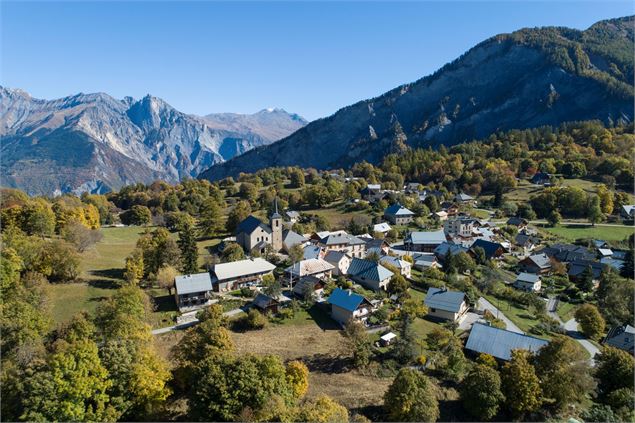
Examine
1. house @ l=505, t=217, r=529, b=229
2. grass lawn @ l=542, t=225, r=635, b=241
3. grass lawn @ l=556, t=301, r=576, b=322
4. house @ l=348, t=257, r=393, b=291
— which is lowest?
grass lawn @ l=556, t=301, r=576, b=322

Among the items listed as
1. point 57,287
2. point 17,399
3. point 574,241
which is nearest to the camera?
point 17,399

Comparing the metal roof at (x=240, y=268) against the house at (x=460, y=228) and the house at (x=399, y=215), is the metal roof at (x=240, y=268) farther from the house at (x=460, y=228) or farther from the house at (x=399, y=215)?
the house at (x=460, y=228)

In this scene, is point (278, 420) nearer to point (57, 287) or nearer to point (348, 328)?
point (348, 328)

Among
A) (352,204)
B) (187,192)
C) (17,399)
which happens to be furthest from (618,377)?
(187,192)

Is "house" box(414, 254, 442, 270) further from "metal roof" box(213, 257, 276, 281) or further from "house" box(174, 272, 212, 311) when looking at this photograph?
"house" box(174, 272, 212, 311)

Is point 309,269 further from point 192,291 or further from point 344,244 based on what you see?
point 192,291

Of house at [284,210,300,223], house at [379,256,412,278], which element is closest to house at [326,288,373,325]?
house at [379,256,412,278]
